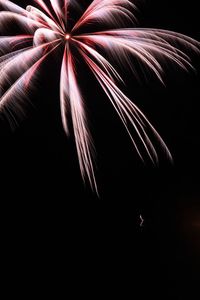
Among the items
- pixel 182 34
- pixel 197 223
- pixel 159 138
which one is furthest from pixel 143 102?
pixel 197 223

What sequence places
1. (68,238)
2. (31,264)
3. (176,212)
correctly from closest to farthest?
(31,264), (68,238), (176,212)

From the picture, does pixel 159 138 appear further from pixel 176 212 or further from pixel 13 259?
pixel 13 259

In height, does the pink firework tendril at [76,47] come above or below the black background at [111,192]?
above

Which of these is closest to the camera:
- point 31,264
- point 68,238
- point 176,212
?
point 31,264

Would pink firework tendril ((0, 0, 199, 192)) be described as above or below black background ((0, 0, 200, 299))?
above
